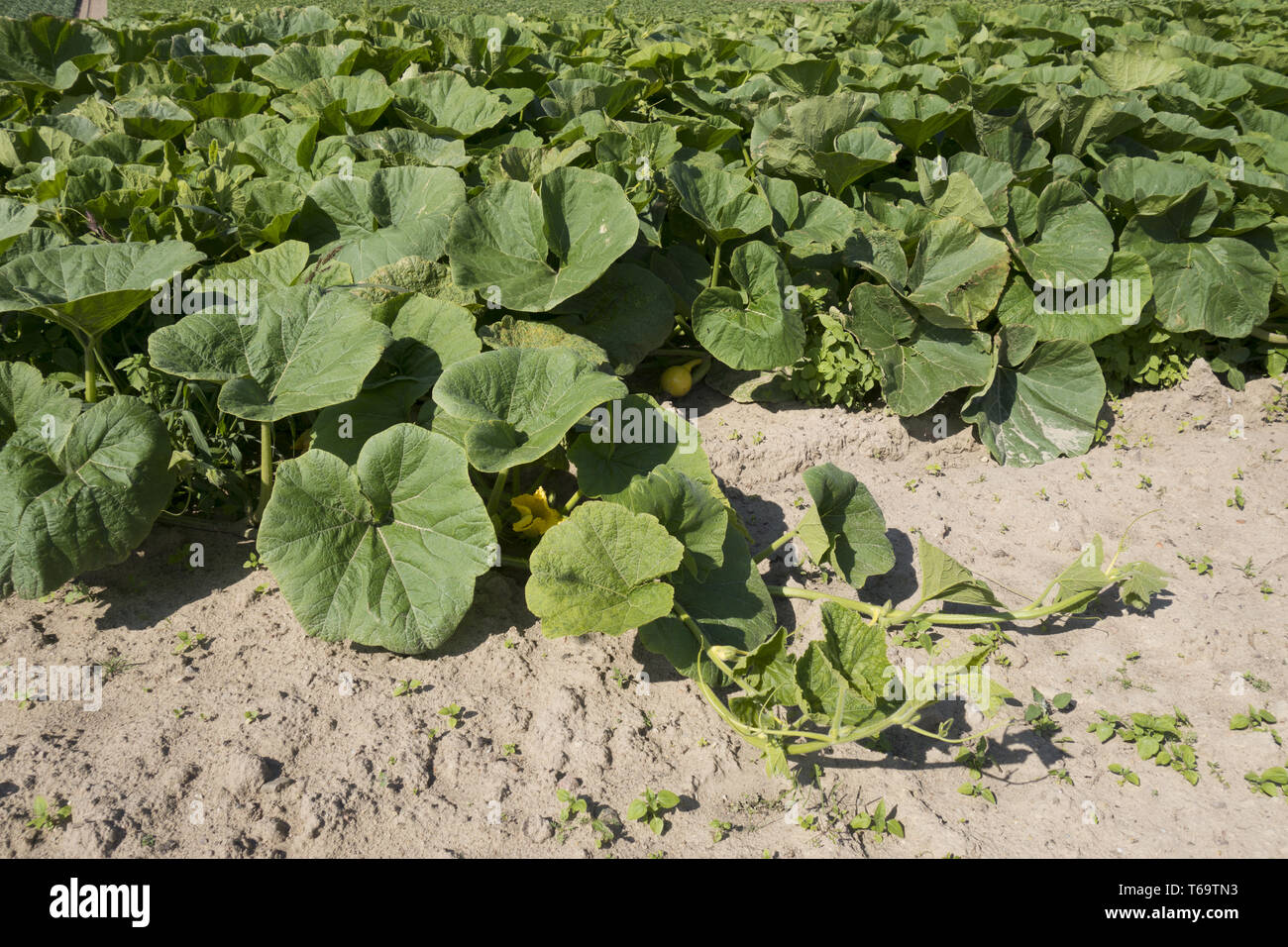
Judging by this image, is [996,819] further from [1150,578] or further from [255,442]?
[255,442]

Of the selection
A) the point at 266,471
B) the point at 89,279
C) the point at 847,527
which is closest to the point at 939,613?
the point at 847,527

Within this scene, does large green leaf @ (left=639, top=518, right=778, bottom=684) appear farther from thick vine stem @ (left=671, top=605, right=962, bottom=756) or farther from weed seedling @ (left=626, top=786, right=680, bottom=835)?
weed seedling @ (left=626, top=786, right=680, bottom=835)

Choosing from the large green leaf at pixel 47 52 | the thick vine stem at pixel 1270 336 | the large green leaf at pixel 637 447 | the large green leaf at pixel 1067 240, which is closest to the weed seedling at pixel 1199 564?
the large green leaf at pixel 1067 240

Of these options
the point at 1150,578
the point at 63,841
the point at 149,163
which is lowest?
the point at 63,841

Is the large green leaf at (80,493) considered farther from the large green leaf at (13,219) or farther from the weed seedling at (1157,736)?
the weed seedling at (1157,736)

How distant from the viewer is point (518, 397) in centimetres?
273

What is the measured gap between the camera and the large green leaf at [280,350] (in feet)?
8.54

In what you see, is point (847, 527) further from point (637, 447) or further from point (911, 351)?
point (911, 351)

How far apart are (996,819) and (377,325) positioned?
2.29 metres

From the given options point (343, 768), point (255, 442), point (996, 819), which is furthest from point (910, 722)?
point (255, 442)

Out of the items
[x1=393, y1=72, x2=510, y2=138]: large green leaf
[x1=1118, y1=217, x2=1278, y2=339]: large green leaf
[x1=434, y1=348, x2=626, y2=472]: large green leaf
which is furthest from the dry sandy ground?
[x1=393, y1=72, x2=510, y2=138]: large green leaf

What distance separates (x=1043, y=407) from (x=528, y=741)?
8.53 ft

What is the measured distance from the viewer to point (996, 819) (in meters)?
2.36

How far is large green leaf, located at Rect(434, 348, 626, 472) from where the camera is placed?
8.20 feet
